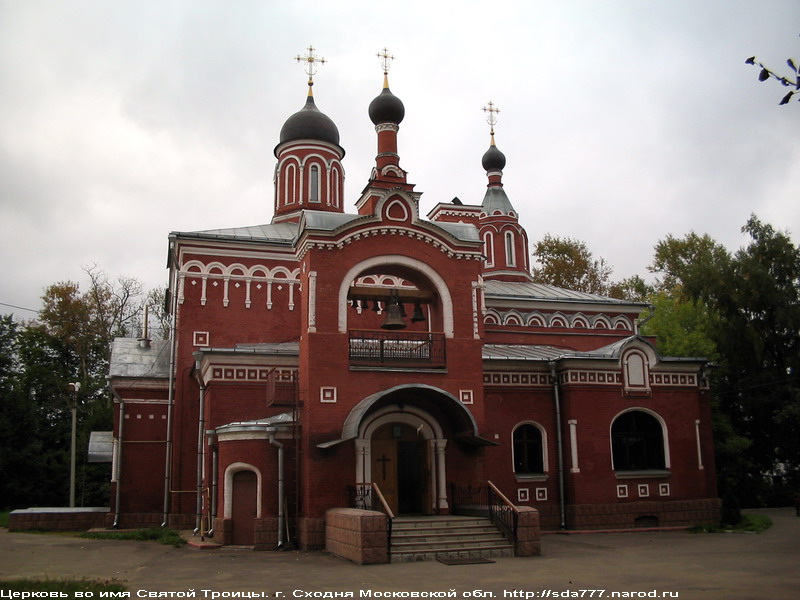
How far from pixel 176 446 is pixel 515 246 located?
15005mm

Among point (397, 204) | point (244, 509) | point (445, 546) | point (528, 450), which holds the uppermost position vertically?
point (397, 204)

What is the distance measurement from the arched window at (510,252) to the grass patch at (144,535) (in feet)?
51.8

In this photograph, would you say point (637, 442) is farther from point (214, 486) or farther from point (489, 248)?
point (489, 248)

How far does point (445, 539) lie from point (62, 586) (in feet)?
20.2

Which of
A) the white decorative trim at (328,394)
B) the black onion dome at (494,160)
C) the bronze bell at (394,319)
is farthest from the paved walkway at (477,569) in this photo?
the black onion dome at (494,160)

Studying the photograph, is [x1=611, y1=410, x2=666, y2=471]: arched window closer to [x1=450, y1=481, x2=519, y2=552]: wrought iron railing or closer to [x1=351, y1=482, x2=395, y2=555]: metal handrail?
[x1=450, y1=481, x2=519, y2=552]: wrought iron railing

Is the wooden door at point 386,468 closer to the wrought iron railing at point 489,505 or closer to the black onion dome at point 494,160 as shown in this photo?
the wrought iron railing at point 489,505

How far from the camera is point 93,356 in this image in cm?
3406

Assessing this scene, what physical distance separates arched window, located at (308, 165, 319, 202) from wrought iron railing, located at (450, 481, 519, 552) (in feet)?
42.5

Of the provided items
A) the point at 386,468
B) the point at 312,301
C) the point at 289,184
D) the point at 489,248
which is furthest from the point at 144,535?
the point at 489,248

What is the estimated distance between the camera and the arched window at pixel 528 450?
701 inches

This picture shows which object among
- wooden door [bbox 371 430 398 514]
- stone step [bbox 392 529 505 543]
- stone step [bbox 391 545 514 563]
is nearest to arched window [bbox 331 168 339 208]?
wooden door [bbox 371 430 398 514]

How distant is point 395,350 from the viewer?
15289 millimetres

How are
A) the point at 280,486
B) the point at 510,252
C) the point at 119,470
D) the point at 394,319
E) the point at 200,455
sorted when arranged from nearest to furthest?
the point at 280,486 → the point at 394,319 → the point at 200,455 → the point at 119,470 → the point at 510,252
